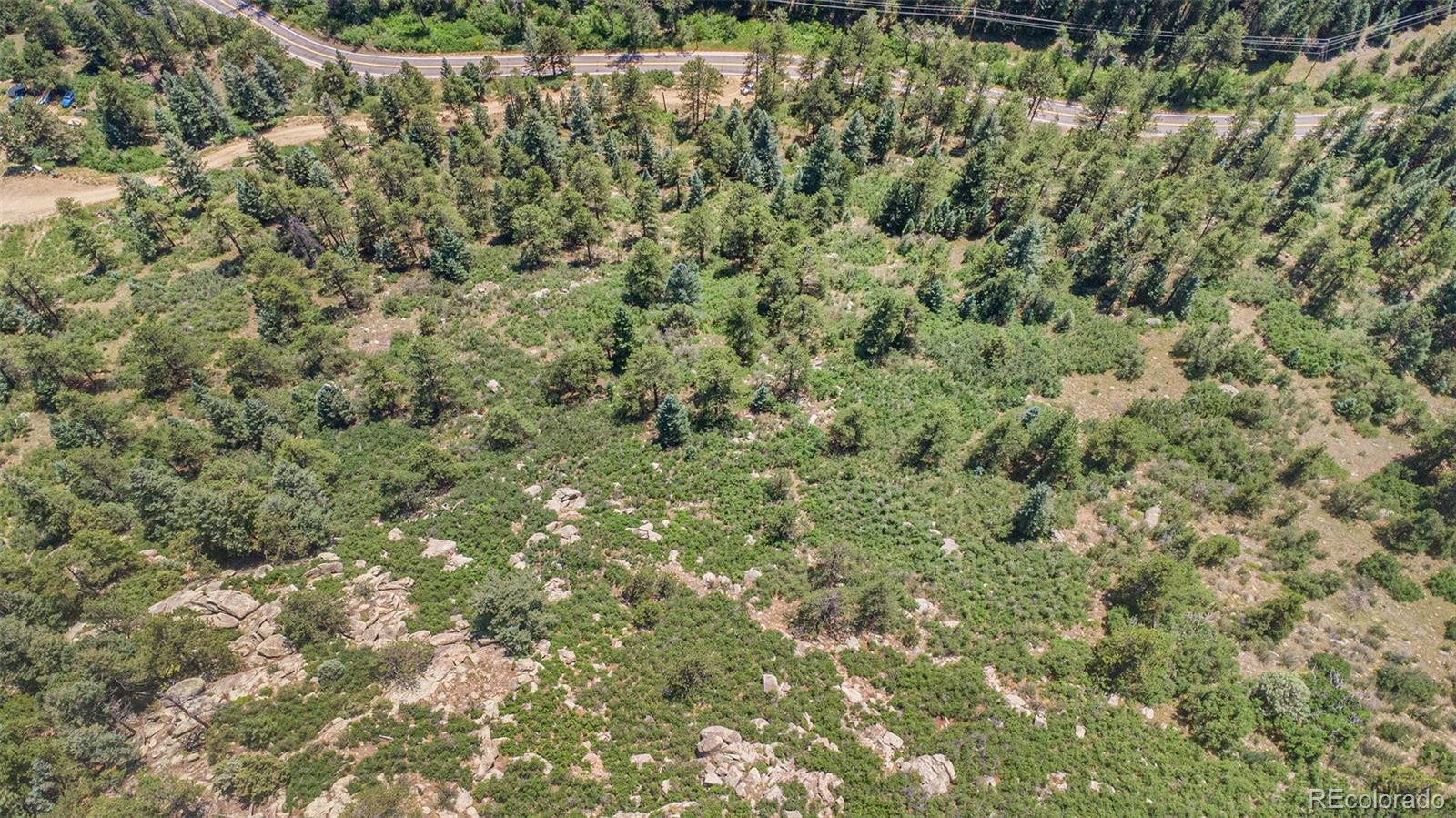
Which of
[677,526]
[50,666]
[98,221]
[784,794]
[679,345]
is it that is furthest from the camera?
[98,221]

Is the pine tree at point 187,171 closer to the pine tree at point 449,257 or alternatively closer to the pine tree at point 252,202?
the pine tree at point 252,202

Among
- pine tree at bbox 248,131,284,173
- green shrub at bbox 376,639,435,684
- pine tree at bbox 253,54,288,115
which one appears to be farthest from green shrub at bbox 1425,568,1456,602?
pine tree at bbox 253,54,288,115

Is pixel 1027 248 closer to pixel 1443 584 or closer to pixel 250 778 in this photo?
pixel 1443 584

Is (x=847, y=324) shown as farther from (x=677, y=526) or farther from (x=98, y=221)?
(x=98, y=221)

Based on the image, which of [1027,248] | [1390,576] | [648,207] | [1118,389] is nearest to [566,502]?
[648,207]

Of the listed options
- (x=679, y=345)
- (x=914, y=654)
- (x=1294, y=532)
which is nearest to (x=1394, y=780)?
(x=1294, y=532)

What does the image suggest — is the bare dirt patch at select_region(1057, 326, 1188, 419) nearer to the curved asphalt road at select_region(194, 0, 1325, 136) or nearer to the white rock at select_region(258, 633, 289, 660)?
the curved asphalt road at select_region(194, 0, 1325, 136)
